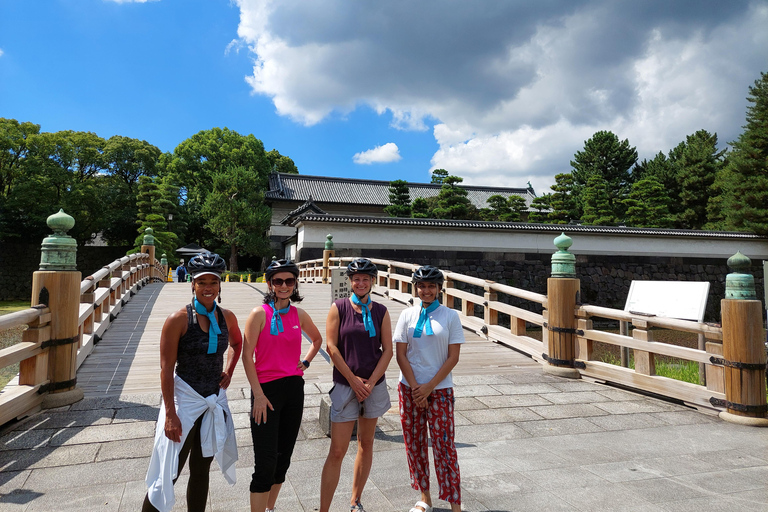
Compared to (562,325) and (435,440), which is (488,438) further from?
(562,325)

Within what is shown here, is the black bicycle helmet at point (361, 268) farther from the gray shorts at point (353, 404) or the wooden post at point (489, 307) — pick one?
the wooden post at point (489, 307)

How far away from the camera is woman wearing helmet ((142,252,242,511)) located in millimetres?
2133

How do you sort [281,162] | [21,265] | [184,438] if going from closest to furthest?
[184,438] < [21,265] < [281,162]

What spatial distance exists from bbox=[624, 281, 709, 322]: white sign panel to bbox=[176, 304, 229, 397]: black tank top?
4962mm

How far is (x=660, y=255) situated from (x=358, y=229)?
13.3 meters

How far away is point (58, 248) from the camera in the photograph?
14.5 feet

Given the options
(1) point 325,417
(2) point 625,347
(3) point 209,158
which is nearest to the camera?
(1) point 325,417

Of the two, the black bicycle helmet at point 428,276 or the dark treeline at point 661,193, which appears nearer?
the black bicycle helmet at point 428,276

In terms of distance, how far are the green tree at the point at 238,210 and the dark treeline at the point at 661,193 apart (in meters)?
7.91

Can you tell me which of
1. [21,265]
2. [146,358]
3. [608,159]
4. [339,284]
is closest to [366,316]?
[339,284]

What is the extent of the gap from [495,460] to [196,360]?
226 cm

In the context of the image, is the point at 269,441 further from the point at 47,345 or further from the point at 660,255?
the point at 660,255

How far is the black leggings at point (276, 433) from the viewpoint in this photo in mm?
2236

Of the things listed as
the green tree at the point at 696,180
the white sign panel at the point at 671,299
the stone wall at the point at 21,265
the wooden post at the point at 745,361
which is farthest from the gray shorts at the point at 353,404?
the green tree at the point at 696,180
